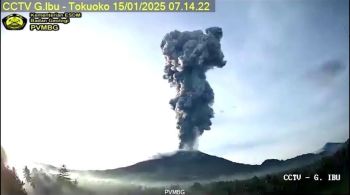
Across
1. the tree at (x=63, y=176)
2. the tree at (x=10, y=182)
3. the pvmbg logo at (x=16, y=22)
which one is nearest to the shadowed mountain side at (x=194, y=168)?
the tree at (x=63, y=176)

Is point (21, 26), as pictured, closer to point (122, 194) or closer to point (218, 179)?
point (122, 194)

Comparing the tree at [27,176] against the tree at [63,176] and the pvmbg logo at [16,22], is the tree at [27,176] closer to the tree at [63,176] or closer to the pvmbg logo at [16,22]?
the tree at [63,176]

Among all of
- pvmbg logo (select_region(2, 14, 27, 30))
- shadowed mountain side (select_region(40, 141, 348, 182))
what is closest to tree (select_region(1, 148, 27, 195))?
shadowed mountain side (select_region(40, 141, 348, 182))

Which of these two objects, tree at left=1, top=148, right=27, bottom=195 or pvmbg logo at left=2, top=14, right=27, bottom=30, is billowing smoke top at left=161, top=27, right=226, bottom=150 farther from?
tree at left=1, top=148, right=27, bottom=195

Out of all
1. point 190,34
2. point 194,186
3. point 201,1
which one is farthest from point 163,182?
point 201,1

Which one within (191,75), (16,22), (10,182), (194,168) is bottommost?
(10,182)

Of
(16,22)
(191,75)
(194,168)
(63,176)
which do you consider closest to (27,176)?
(63,176)

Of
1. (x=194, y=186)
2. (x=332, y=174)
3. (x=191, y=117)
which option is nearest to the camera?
(x=332, y=174)

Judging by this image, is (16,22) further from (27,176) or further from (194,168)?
(194,168)

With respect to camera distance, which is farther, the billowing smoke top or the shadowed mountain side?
the billowing smoke top
